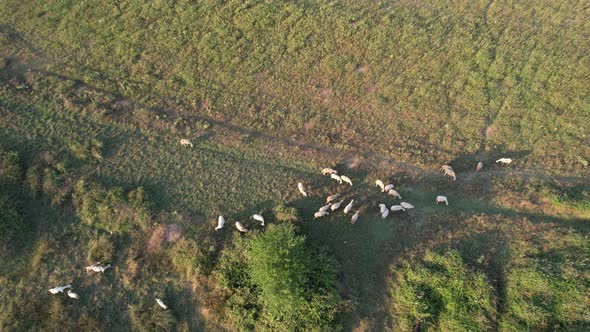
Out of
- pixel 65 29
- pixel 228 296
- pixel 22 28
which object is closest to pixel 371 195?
pixel 228 296

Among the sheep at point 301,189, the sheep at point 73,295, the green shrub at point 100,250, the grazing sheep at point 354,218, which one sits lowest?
the sheep at point 73,295

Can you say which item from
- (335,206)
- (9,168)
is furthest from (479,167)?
(9,168)

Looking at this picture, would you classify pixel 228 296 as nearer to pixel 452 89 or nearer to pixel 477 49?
pixel 452 89

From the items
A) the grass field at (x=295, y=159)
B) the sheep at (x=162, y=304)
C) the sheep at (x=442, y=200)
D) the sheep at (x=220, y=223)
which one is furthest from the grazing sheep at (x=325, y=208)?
the sheep at (x=162, y=304)

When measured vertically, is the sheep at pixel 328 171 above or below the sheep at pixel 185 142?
below

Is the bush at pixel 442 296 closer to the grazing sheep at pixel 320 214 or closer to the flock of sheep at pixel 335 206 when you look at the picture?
the flock of sheep at pixel 335 206

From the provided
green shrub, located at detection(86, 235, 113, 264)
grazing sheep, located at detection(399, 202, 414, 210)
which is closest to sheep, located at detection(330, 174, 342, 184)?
grazing sheep, located at detection(399, 202, 414, 210)
